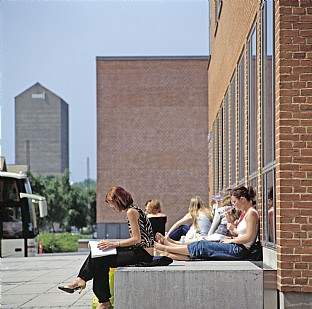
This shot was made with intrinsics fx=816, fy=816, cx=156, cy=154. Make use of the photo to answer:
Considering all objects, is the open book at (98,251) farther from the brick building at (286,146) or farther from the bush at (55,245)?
the bush at (55,245)

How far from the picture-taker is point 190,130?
54.6m

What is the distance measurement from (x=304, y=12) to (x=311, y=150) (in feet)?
4.63

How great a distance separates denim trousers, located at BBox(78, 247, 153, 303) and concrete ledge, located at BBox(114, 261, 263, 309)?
1.42ft

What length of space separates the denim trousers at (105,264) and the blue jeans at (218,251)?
984 millimetres

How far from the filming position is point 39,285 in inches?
571

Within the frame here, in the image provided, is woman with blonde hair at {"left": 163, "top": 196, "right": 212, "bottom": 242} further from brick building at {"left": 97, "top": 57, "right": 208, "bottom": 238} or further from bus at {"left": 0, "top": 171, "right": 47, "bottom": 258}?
brick building at {"left": 97, "top": 57, "right": 208, "bottom": 238}

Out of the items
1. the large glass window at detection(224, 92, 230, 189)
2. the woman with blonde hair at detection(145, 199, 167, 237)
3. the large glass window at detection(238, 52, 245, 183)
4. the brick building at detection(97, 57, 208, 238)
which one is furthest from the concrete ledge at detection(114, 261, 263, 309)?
the brick building at detection(97, 57, 208, 238)

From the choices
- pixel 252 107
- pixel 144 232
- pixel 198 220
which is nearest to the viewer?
pixel 144 232

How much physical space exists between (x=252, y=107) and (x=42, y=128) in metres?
179

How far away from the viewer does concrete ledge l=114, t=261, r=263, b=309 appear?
28.5ft

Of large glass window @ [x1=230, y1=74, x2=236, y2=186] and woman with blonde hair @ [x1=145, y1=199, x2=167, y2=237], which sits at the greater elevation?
large glass window @ [x1=230, y1=74, x2=236, y2=186]

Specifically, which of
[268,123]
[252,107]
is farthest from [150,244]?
[252,107]

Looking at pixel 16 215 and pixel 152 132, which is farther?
pixel 152 132

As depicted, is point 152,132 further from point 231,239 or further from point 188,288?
point 188,288
